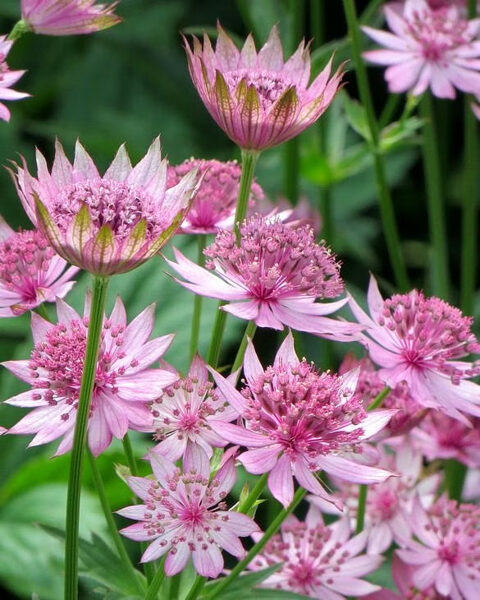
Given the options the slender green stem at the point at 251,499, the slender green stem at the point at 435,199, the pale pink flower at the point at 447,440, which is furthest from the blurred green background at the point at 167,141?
the slender green stem at the point at 251,499

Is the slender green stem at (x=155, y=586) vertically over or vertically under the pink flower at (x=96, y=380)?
under

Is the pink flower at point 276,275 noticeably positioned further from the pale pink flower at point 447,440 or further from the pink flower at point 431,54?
the pink flower at point 431,54

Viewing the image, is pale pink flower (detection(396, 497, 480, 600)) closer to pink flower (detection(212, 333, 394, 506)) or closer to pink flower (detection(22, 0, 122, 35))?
pink flower (detection(212, 333, 394, 506))

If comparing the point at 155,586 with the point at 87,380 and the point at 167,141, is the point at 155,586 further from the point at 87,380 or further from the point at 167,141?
the point at 167,141

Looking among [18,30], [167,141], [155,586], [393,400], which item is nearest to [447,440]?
→ [393,400]

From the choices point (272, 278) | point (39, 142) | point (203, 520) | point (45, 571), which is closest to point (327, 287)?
point (272, 278)

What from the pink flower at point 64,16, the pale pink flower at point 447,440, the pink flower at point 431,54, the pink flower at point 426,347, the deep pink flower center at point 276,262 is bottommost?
the pale pink flower at point 447,440

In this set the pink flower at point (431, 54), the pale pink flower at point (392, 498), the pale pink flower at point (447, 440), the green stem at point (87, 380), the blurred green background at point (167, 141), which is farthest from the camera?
the blurred green background at point (167, 141)

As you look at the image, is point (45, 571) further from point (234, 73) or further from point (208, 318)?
point (234, 73)

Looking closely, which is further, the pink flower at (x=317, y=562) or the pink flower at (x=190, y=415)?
the pink flower at (x=317, y=562)
